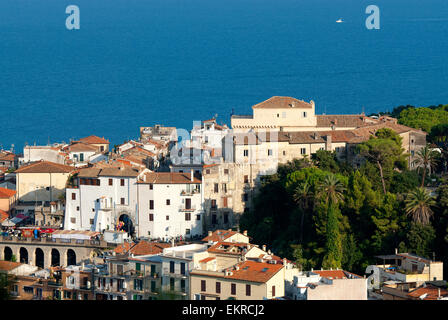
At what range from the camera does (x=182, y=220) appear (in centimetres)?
5350

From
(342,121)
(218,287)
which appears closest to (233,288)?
(218,287)

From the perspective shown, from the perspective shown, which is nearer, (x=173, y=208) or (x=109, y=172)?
(x=173, y=208)

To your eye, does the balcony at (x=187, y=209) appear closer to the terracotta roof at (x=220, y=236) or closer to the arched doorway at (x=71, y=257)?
the arched doorway at (x=71, y=257)

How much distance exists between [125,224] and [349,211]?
41.1 feet

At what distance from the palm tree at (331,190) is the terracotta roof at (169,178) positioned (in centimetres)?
822

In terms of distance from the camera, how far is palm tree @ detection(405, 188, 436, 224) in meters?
A: 43.8

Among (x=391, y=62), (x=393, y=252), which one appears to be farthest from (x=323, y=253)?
(x=391, y=62)

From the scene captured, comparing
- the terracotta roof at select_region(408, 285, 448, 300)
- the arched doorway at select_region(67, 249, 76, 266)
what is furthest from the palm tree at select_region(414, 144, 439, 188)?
the arched doorway at select_region(67, 249, 76, 266)

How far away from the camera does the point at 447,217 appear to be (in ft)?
142

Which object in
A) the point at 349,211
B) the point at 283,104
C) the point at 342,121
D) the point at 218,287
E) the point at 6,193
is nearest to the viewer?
the point at 218,287

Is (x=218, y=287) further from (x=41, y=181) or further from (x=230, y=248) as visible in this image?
(x=41, y=181)

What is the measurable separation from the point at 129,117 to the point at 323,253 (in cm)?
8162

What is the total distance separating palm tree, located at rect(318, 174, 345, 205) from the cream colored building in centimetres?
1727

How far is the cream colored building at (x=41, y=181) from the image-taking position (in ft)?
194
